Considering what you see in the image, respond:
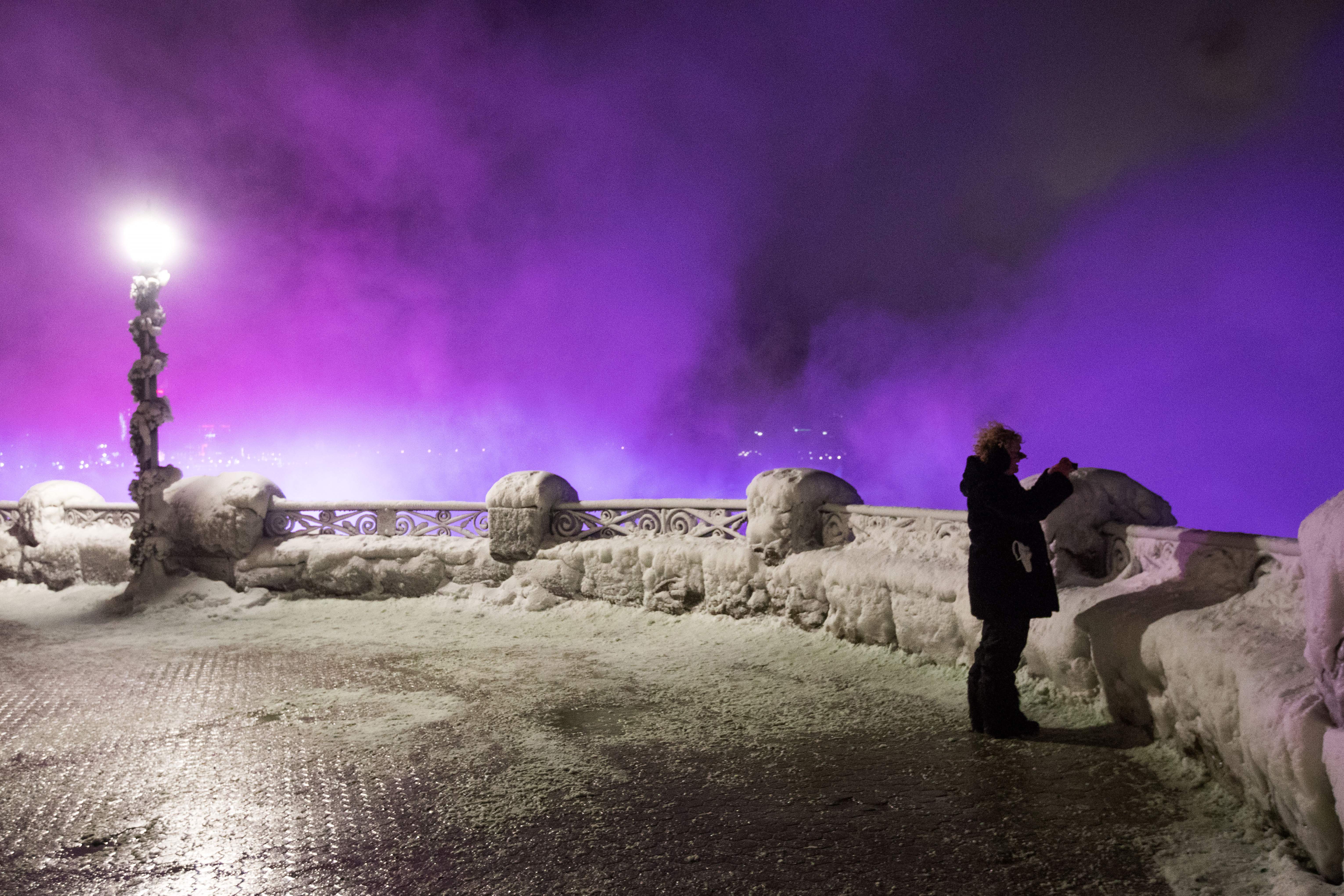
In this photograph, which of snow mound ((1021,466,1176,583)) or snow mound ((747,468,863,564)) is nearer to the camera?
snow mound ((1021,466,1176,583))

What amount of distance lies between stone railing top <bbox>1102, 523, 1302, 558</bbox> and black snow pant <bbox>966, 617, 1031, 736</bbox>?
0.89 meters

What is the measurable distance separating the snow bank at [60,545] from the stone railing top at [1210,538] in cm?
1069

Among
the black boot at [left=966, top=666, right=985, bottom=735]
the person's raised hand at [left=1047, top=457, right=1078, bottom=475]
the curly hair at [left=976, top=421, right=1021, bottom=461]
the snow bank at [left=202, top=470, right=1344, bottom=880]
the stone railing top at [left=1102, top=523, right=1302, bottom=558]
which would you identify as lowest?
the black boot at [left=966, top=666, right=985, bottom=735]

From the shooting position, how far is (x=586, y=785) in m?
3.74

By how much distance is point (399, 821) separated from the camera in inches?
133

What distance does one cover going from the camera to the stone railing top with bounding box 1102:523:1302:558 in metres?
3.44

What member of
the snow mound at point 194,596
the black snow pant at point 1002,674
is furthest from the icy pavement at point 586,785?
the snow mound at point 194,596

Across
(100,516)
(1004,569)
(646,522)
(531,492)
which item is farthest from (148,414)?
(1004,569)

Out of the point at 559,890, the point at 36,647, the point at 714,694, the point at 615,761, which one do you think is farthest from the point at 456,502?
the point at 559,890

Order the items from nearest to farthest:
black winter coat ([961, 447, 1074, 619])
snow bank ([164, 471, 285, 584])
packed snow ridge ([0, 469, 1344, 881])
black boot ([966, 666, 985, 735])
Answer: packed snow ridge ([0, 469, 1344, 881]), black winter coat ([961, 447, 1074, 619]), black boot ([966, 666, 985, 735]), snow bank ([164, 471, 285, 584])

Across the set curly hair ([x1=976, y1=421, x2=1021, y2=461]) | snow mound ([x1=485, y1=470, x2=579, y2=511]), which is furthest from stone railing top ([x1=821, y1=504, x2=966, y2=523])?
snow mound ([x1=485, y1=470, x2=579, y2=511])

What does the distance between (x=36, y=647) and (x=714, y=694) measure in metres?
6.45

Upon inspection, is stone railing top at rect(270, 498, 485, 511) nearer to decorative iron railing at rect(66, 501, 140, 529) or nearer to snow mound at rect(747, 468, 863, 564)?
decorative iron railing at rect(66, 501, 140, 529)

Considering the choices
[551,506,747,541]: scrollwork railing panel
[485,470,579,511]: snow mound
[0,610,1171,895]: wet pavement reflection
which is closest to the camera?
[0,610,1171,895]: wet pavement reflection
